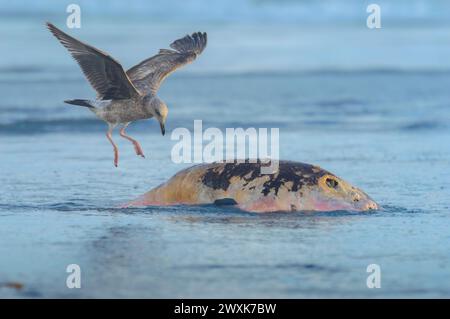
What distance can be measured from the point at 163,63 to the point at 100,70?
4.63ft

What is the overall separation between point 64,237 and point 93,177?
3.22 metres

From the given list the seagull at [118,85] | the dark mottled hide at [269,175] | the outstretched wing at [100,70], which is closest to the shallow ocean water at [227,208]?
the dark mottled hide at [269,175]

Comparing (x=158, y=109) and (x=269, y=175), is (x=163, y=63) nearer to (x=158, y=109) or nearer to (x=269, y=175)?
(x=158, y=109)

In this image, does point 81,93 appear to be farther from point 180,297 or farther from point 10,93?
point 180,297

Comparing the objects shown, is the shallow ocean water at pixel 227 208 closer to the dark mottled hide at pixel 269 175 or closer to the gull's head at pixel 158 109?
the dark mottled hide at pixel 269 175

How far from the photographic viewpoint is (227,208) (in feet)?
35.9

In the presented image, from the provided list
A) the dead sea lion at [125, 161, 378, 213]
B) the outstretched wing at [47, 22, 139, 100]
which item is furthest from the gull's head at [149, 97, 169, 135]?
the dead sea lion at [125, 161, 378, 213]

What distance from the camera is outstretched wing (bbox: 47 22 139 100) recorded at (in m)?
11.4

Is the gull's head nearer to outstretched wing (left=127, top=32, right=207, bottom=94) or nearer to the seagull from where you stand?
the seagull

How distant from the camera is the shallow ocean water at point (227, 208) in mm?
8648

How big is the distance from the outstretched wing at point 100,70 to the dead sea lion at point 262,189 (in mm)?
1170

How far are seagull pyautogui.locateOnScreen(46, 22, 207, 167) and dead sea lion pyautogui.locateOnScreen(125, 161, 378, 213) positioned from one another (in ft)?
2.05

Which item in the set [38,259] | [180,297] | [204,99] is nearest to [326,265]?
[180,297]

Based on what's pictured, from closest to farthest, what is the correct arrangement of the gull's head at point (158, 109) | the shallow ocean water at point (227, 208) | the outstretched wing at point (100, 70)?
1. the shallow ocean water at point (227, 208)
2. the outstretched wing at point (100, 70)
3. the gull's head at point (158, 109)
